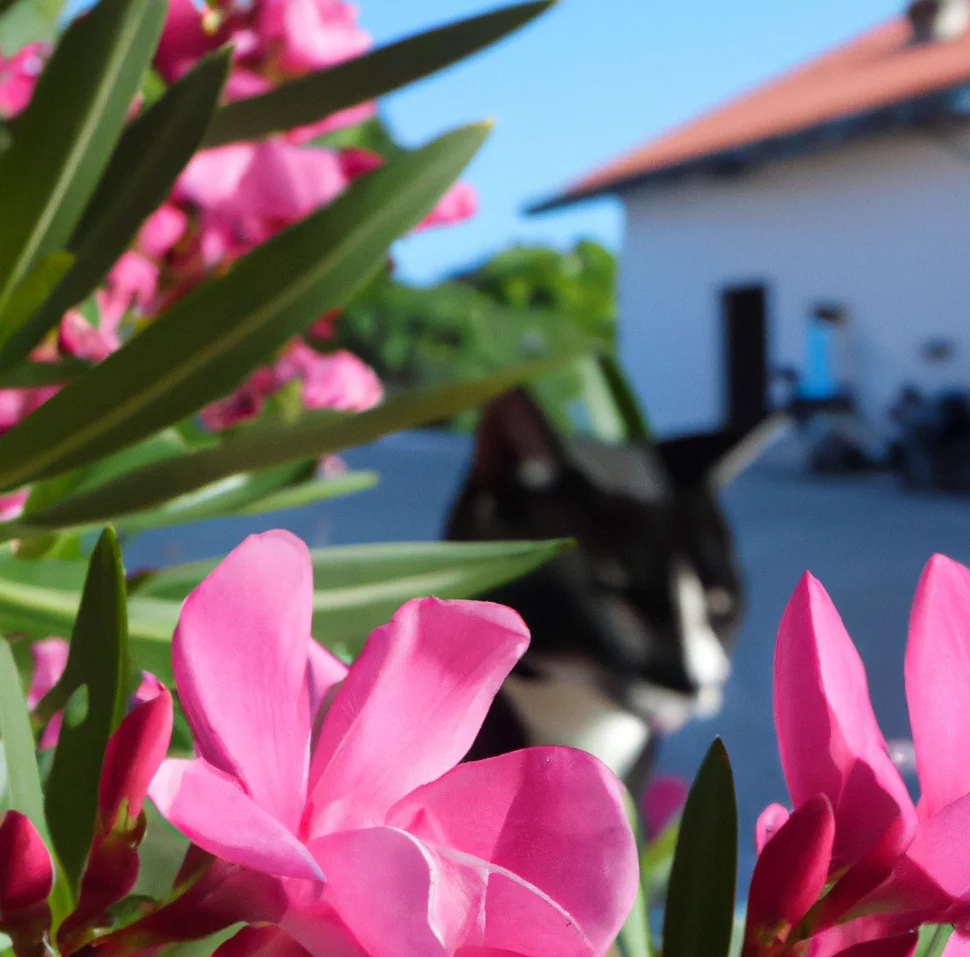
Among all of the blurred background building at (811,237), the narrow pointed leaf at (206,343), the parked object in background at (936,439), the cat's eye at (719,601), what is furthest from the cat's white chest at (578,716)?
the parked object in background at (936,439)

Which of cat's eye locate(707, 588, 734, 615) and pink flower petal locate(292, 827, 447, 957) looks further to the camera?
cat's eye locate(707, 588, 734, 615)

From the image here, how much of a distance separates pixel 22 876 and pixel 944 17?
351 inches

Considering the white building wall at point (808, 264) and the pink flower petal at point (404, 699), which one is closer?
the pink flower petal at point (404, 699)

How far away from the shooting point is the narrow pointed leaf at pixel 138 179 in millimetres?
253

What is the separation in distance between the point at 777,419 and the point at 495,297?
40.4 ft

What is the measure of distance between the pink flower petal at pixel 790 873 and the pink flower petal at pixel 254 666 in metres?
0.06

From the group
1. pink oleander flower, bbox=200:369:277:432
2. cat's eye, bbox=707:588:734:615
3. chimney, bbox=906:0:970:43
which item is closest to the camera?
pink oleander flower, bbox=200:369:277:432

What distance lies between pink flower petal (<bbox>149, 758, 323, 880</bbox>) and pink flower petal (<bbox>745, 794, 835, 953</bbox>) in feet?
0.22

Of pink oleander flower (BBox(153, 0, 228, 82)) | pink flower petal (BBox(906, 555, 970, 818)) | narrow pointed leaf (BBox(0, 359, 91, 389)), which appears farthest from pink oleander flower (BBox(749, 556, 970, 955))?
pink oleander flower (BBox(153, 0, 228, 82))

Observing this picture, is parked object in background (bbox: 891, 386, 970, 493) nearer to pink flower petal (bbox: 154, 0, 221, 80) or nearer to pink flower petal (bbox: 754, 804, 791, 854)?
pink flower petal (bbox: 154, 0, 221, 80)

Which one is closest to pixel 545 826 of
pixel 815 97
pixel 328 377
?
pixel 328 377

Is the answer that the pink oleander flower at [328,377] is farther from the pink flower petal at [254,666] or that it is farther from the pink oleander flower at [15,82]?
the pink flower petal at [254,666]

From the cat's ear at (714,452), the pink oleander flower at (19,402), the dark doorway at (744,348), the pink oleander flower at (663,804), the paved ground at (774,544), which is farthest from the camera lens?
the dark doorway at (744,348)

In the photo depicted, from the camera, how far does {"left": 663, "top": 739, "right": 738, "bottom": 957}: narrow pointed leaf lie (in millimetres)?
154
